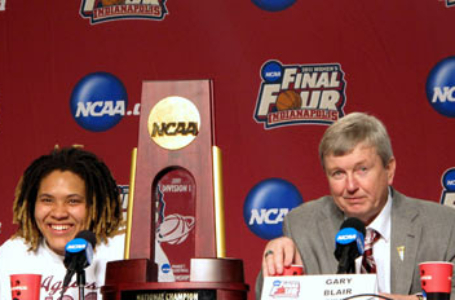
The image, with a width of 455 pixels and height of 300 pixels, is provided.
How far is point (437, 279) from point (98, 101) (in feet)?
8.10

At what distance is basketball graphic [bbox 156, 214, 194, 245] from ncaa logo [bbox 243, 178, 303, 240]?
1.60 m

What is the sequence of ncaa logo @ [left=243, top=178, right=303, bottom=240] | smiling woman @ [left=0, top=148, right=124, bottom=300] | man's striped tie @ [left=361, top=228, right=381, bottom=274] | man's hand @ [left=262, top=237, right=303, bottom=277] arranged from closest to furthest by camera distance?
man's hand @ [left=262, top=237, right=303, bottom=277] → man's striped tie @ [left=361, top=228, right=381, bottom=274] → smiling woman @ [left=0, top=148, right=124, bottom=300] → ncaa logo @ [left=243, top=178, right=303, bottom=240]

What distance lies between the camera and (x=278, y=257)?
6.25 feet

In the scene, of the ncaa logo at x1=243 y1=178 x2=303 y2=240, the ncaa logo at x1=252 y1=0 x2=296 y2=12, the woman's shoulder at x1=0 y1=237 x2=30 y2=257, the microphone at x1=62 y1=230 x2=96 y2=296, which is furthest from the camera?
the ncaa logo at x1=252 y1=0 x2=296 y2=12

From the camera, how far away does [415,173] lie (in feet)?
11.4

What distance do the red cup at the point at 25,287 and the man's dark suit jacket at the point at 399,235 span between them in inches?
27.2

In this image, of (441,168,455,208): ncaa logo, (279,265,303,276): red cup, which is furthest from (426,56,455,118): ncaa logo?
(279,265,303,276): red cup

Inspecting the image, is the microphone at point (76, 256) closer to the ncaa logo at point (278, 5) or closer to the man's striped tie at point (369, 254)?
the man's striped tie at point (369, 254)

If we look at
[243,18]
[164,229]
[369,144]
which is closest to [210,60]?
[243,18]

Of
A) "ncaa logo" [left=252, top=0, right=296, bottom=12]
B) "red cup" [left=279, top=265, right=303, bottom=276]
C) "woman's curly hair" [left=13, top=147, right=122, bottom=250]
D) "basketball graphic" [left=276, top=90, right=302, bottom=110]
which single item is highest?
"ncaa logo" [left=252, top=0, right=296, bottom=12]

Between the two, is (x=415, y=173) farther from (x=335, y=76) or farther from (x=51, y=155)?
(x=51, y=155)

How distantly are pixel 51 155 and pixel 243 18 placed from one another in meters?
1.44

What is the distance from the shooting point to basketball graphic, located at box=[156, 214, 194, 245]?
6.32 feet

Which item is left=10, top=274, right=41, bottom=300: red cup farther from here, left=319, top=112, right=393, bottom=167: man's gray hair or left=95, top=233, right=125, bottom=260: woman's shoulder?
left=319, top=112, right=393, bottom=167: man's gray hair
